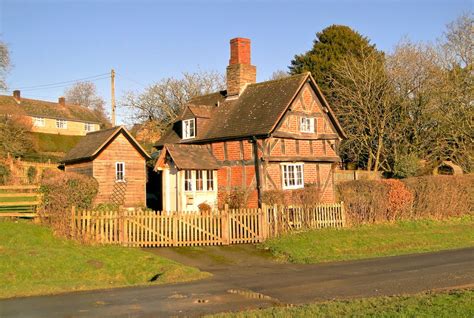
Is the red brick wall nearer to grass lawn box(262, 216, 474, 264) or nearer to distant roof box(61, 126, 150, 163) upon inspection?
grass lawn box(262, 216, 474, 264)

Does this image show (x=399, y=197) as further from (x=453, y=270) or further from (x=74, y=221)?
(x=74, y=221)

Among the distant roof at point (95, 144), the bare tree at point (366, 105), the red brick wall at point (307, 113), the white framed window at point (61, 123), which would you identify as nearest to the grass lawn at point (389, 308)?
the red brick wall at point (307, 113)

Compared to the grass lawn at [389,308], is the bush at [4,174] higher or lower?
higher

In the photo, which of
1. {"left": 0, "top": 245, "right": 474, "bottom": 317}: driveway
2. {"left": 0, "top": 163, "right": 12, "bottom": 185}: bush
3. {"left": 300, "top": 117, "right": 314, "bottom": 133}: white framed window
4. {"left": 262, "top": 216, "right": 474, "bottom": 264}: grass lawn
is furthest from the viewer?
{"left": 0, "top": 163, "right": 12, "bottom": 185}: bush

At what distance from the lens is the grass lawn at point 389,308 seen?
33.9 feet

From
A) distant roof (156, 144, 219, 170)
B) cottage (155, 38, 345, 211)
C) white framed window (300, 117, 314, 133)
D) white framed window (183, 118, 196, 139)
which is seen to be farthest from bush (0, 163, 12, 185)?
white framed window (300, 117, 314, 133)

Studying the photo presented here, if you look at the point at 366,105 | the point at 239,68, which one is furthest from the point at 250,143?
the point at 366,105

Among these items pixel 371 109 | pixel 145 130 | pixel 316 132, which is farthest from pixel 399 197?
pixel 145 130

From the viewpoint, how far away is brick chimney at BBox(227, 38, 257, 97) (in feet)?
112

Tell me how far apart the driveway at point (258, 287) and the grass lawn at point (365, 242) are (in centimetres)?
134

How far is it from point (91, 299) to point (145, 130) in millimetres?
48820

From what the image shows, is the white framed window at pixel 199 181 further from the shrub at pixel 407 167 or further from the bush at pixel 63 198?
the shrub at pixel 407 167

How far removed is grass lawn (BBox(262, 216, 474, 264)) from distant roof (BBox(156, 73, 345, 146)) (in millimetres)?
7356

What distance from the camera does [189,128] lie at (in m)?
34.3
